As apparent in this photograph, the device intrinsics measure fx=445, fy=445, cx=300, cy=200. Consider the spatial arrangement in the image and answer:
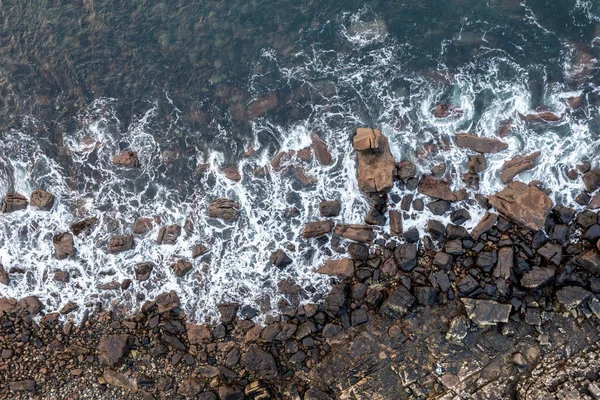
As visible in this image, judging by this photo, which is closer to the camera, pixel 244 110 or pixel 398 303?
pixel 398 303

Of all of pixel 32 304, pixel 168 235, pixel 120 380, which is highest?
pixel 168 235

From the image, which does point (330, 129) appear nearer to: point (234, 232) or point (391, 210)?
point (391, 210)

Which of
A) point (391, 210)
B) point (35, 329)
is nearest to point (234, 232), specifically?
point (391, 210)

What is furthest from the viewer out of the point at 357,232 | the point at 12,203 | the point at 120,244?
the point at 12,203

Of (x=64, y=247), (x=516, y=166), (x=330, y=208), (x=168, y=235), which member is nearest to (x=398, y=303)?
(x=330, y=208)

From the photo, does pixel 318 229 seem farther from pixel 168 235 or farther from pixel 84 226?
pixel 84 226

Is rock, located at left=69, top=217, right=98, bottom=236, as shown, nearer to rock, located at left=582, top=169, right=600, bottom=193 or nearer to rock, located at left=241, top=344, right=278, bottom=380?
rock, located at left=241, top=344, right=278, bottom=380
